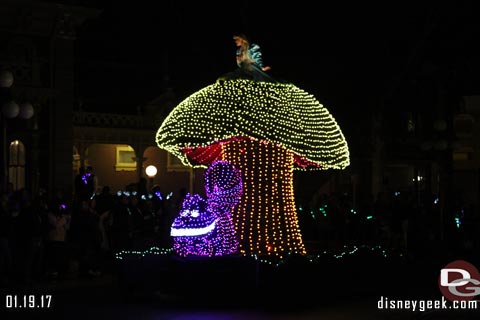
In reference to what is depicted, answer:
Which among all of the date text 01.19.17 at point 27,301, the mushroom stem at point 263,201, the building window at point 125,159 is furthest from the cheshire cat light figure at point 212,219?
the building window at point 125,159

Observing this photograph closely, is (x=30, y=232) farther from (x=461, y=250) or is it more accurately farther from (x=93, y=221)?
(x=461, y=250)

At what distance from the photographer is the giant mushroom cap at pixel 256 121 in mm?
12094

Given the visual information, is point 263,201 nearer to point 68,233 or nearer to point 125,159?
point 68,233

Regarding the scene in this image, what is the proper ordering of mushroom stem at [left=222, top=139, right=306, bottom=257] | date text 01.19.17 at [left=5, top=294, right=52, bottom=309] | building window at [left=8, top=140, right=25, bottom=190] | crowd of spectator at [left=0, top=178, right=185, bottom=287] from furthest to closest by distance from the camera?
building window at [left=8, top=140, right=25, bottom=190], crowd of spectator at [left=0, top=178, right=185, bottom=287], mushroom stem at [left=222, top=139, right=306, bottom=257], date text 01.19.17 at [left=5, top=294, right=52, bottom=309]

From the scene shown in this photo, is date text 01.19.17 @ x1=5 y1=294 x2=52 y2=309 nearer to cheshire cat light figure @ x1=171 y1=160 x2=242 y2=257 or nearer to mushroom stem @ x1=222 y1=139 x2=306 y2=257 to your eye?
cheshire cat light figure @ x1=171 y1=160 x2=242 y2=257

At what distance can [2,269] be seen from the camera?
13023mm

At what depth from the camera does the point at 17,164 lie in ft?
70.4

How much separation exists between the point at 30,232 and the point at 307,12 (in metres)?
11.9

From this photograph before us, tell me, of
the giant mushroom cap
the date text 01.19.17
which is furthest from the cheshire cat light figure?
the date text 01.19.17

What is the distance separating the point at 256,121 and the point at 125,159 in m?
21.3

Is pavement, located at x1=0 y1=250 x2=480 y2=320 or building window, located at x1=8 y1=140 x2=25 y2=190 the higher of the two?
building window, located at x1=8 y1=140 x2=25 y2=190

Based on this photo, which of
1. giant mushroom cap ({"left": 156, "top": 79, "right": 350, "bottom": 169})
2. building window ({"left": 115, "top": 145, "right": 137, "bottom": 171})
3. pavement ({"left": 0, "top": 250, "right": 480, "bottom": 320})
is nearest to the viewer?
pavement ({"left": 0, "top": 250, "right": 480, "bottom": 320})

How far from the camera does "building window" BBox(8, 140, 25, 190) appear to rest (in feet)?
69.9

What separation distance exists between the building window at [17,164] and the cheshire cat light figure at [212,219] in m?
10.4
